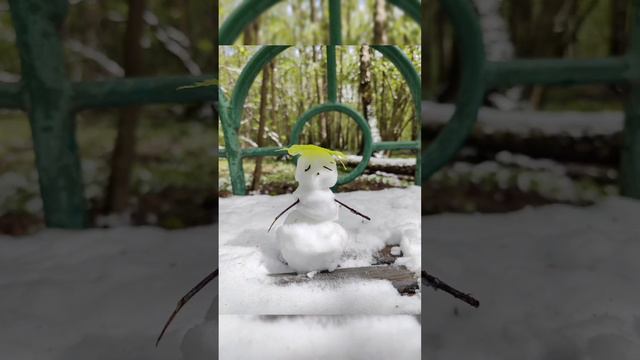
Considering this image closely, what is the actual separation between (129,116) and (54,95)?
11 cm

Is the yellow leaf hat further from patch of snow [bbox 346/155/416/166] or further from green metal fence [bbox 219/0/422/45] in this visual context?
green metal fence [bbox 219/0/422/45]

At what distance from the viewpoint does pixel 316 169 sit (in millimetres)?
896

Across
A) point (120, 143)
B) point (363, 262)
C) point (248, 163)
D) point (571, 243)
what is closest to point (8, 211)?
point (120, 143)

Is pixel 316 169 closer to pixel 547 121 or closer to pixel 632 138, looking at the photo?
pixel 547 121

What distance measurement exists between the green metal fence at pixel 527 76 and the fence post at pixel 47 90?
573 millimetres

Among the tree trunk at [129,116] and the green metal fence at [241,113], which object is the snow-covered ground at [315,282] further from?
the tree trunk at [129,116]

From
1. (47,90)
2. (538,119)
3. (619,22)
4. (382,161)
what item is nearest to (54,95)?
(47,90)

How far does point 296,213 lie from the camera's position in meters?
0.91

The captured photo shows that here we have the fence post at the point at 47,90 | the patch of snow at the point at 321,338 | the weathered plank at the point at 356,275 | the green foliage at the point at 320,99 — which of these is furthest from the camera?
the green foliage at the point at 320,99

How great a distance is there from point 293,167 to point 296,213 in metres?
0.13

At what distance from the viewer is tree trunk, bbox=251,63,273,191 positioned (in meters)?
1.01

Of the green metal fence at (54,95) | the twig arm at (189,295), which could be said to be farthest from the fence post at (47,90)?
the twig arm at (189,295)

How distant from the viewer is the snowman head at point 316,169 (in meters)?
0.89

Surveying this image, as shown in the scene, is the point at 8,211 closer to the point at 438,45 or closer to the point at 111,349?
the point at 111,349
